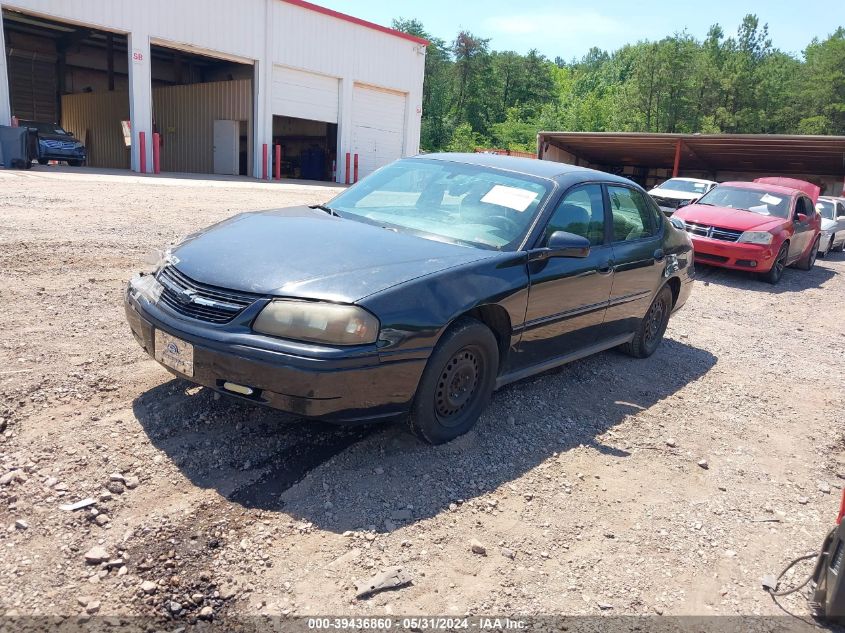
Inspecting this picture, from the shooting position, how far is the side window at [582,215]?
14.1 ft

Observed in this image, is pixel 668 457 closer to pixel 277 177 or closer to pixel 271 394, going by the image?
pixel 271 394

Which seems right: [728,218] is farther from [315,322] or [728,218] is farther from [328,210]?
[315,322]

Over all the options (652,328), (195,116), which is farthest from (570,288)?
(195,116)

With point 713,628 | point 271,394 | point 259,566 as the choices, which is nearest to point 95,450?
point 271,394

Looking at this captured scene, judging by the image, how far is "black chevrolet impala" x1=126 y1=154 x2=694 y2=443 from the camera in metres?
3.04

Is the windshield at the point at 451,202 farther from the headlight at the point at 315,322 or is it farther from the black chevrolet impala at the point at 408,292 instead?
the headlight at the point at 315,322

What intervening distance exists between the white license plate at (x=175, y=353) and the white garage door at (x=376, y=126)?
83.7 feet

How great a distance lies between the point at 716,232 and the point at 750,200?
1.64 metres

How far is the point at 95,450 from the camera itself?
3.24m

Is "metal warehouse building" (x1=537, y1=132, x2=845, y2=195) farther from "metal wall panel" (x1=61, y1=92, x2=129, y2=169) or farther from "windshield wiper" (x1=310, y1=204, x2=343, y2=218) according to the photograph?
"metal wall panel" (x1=61, y1=92, x2=129, y2=169)

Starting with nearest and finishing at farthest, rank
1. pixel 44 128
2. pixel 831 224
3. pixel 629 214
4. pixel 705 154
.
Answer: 1. pixel 629 214
2. pixel 831 224
3. pixel 44 128
4. pixel 705 154

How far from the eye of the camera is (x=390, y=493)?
3.18 metres

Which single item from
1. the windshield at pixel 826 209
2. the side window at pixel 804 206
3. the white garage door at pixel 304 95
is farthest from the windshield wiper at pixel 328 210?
the white garage door at pixel 304 95

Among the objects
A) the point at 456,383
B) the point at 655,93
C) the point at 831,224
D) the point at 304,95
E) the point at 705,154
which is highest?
the point at 655,93
